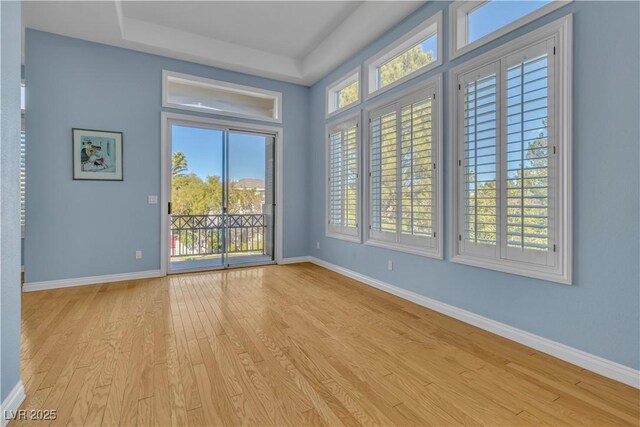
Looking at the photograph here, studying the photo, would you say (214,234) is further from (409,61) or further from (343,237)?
(409,61)

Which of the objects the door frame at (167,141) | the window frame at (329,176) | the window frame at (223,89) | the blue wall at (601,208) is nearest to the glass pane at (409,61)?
the window frame at (329,176)

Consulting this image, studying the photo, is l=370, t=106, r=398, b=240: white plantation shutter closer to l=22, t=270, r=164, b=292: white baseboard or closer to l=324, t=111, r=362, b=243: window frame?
l=324, t=111, r=362, b=243: window frame

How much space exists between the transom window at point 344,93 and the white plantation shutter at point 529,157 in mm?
2264

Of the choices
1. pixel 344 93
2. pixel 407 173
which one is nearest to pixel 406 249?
pixel 407 173

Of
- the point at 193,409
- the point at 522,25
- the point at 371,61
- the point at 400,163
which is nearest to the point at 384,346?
the point at 193,409

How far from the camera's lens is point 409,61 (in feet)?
11.9

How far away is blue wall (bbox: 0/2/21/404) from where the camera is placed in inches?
60.2

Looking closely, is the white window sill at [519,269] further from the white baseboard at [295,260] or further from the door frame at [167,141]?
the door frame at [167,141]

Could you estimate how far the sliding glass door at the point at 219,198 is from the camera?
473 centimetres

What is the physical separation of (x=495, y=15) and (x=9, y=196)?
3.75 meters

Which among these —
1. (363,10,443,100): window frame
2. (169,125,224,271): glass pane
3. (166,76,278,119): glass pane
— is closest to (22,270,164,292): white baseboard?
(169,125,224,271): glass pane

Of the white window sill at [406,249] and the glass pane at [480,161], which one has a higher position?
the glass pane at [480,161]

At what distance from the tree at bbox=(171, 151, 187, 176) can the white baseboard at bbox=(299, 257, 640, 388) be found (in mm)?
3554

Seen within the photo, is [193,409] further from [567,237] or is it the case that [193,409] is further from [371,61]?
[371,61]
